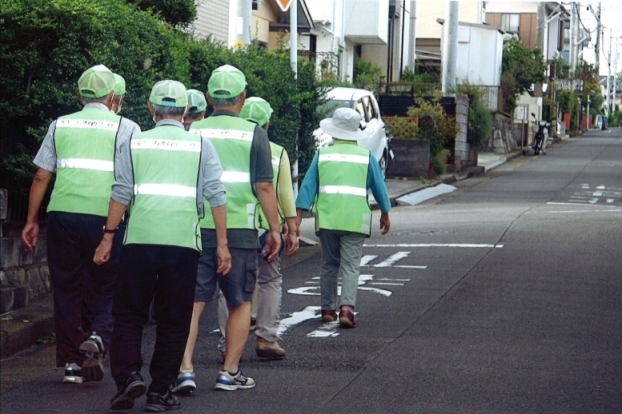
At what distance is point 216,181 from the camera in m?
6.77

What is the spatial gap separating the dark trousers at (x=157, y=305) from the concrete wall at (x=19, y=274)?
2.91 m

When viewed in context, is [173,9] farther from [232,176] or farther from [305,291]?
[232,176]

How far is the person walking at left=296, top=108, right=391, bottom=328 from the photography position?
9.89m

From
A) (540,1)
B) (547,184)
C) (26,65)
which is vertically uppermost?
(540,1)

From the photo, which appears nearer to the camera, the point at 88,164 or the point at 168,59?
the point at 88,164

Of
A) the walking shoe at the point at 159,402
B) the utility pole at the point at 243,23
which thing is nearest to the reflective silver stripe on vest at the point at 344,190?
the walking shoe at the point at 159,402

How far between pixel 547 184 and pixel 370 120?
752 cm

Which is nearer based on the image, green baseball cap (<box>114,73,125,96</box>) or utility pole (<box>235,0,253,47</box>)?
green baseball cap (<box>114,73,125,96</box>)

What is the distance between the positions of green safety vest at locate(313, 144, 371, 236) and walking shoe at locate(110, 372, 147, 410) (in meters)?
3.63

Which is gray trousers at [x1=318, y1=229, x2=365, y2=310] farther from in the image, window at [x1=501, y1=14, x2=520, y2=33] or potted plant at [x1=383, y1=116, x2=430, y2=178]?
window at [x1=501, y1=14, x2=520, y2=33]

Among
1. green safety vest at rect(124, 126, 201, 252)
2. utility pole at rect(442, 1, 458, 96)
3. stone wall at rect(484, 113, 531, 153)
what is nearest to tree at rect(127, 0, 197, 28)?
green safety vest at rect(124, 126, 201, 252)

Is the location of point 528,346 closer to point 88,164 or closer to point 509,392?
point 509,392

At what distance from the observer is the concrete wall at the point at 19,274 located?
938 cm

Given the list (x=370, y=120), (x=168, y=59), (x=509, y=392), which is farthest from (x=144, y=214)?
(x=370, y=120)
